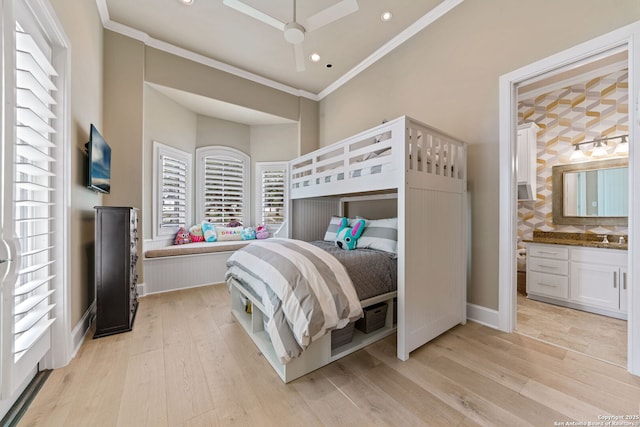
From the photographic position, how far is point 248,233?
14.4 ft

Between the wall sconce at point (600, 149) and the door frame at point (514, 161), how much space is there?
5.54 feet

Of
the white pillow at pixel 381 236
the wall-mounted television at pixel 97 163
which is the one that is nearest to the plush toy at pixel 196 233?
the wall-mounted television at pixel 97 163

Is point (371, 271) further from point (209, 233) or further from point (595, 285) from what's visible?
point (209, 233)

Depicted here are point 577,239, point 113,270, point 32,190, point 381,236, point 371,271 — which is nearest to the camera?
point 32,190

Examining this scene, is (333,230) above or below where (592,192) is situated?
below

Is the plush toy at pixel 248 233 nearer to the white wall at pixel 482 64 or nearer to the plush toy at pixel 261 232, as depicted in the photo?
the plush toy at pixel 261 232

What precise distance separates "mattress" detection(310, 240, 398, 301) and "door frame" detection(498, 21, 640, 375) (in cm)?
101

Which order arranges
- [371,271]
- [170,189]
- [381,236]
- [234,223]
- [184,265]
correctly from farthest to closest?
[234,223] < [170,189] < [184,265] < [381,236] < [371,271]

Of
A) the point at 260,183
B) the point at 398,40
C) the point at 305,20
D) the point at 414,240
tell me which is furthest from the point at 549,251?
the point at 260,183

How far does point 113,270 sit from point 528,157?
15.8ft

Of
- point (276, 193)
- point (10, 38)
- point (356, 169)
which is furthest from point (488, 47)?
point (276, 193)

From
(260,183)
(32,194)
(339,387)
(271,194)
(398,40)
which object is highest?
(398,40)

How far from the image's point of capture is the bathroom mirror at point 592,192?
9.37 feet

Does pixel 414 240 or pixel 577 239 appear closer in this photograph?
pixel 414 240
